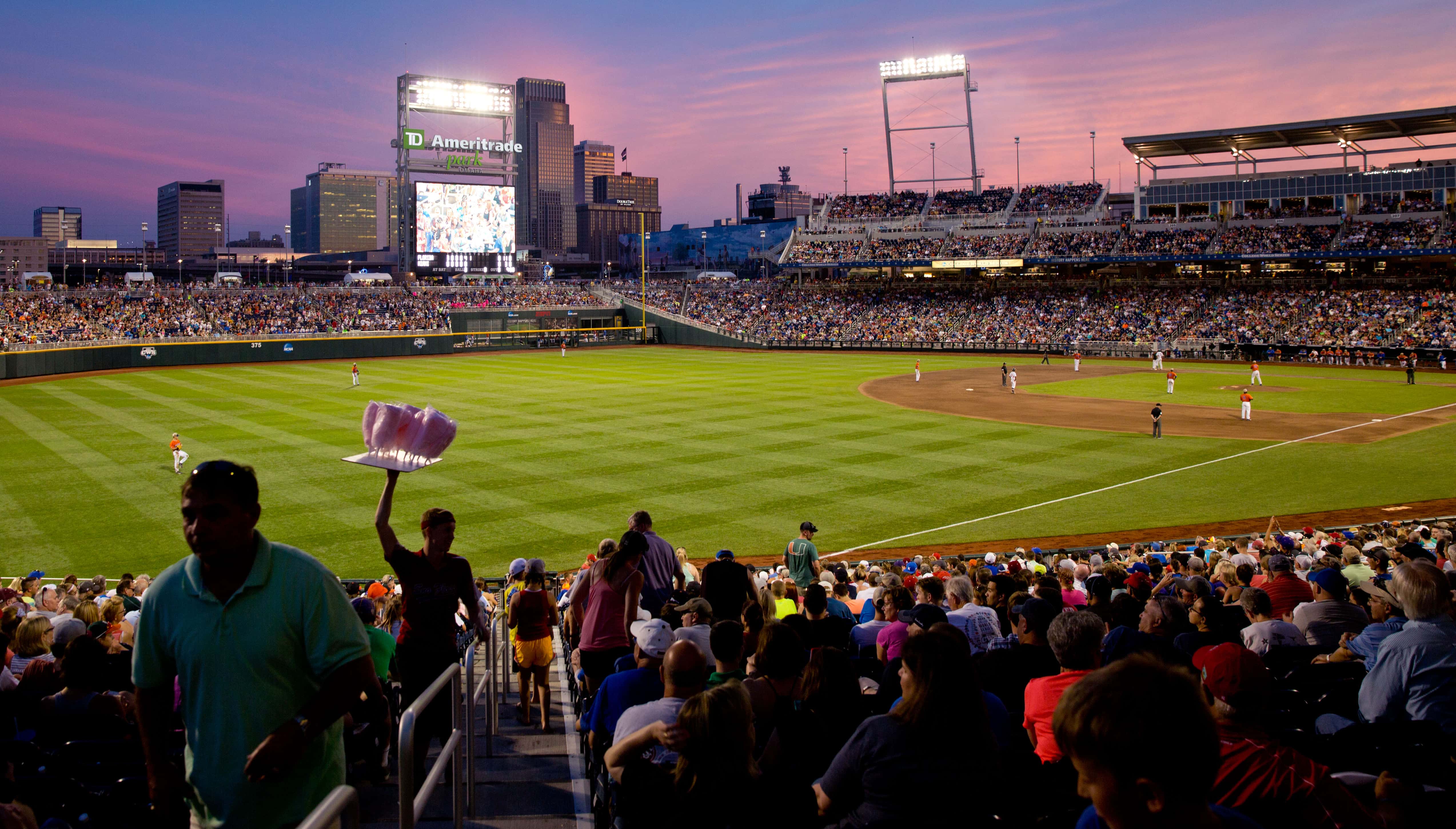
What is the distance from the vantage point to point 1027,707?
5129 mm

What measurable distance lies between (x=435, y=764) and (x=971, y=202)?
93772mm

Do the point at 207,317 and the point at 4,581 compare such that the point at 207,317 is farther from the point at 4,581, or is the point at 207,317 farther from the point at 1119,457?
the point at 1119,457

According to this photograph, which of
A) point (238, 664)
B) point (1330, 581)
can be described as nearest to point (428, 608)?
point (238, 664)

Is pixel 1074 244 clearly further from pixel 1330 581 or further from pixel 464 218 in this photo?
pixel 1330 581

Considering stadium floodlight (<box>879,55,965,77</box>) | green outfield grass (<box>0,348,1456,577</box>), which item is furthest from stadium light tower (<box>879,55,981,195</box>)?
green outfield grass (<box>0,348,1456,577</box>)

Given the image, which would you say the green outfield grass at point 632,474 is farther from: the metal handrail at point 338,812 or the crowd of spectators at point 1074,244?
the crowd of spectators at point 1074,244

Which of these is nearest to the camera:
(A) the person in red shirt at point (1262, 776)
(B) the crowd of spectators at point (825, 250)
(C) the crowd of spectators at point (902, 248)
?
(A) the person in red shirt at point (1262, 776)

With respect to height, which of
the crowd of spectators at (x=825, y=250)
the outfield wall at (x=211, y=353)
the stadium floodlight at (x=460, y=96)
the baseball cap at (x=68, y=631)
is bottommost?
the baseball cap at (x=68, y=631)

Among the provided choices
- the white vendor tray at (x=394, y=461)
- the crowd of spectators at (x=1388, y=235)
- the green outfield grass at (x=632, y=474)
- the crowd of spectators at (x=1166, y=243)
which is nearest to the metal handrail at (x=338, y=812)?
the white vendor tray at (x=394, y=461)

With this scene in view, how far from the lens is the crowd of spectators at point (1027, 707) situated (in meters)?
2.44

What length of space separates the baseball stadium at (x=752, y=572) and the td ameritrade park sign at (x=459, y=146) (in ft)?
90.3

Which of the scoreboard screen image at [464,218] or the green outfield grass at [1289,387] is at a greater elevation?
the scoreboard screen image at [464,218]

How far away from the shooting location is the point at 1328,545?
14.3m

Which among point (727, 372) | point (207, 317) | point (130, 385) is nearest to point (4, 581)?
point (130, 385)
